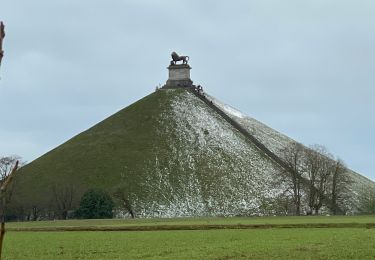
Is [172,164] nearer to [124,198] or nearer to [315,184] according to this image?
[124,198]

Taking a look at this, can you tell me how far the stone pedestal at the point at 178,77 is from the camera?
154m

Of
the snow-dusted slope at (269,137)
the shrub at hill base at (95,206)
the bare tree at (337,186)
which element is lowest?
the shrub at hill base at (95,206)

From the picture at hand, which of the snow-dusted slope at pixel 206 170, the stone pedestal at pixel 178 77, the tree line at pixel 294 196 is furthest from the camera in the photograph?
the stone pedestal at pixel 178 77

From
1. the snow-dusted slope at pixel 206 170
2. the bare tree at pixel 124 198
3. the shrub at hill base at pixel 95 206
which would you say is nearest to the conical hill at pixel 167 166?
the snow-dusted slope at pixel 206 170

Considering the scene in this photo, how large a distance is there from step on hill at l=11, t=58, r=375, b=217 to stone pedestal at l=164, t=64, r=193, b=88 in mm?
587

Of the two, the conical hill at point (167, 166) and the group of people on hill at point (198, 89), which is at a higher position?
the group of people on hill at point (198, 89)

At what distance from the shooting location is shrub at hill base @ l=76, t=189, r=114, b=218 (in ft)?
306

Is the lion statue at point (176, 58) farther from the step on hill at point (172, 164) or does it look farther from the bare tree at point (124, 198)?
the bare tree at point (124, 198)

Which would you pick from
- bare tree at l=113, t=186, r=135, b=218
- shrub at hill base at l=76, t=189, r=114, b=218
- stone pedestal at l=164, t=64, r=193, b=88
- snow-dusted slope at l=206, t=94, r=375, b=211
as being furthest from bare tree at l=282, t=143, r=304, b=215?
stone pedestal at l=164, t=64, r=193, b=88

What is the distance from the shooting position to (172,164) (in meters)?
122

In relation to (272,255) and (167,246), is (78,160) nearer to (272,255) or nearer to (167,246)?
(167,246)

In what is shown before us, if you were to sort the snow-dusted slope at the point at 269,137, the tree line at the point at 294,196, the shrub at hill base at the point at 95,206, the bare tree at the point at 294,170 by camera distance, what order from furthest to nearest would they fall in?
the snow-dusted slope at the point at 269,137 → the bare tree at the point at 294,170 → the tree line at the point at 294,196 → the shrub at hill base at the point at 95,206

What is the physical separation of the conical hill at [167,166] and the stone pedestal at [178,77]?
6.22m

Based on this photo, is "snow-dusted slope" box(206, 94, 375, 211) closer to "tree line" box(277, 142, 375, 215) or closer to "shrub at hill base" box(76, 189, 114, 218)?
"tree line" box(277, 142, 375, 215)
